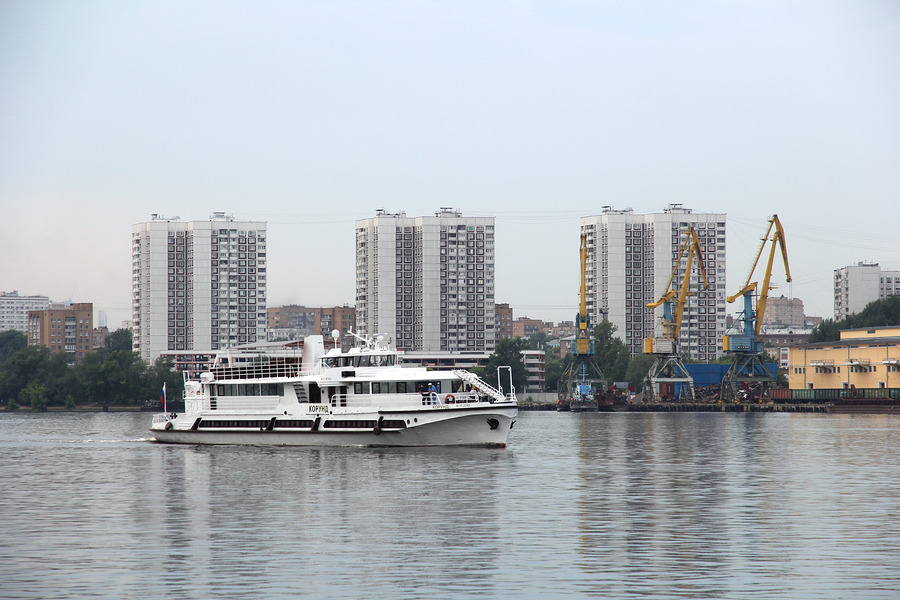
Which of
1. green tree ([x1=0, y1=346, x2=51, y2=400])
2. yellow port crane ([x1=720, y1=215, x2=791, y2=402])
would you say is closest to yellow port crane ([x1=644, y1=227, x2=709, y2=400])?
yellow port crane ([x1=720, y1=215, x2=791, y2=402])

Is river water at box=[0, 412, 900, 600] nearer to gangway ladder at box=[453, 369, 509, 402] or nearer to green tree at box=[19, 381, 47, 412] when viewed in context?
gangway ladder at box=[453, 369, 509, 402]

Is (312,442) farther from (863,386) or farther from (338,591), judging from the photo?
(863,386)

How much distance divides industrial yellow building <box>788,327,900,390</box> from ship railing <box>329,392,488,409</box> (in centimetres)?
10780

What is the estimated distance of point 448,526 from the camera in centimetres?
3475

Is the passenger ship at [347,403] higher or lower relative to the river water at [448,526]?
higher

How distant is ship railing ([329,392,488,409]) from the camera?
63.9 meters

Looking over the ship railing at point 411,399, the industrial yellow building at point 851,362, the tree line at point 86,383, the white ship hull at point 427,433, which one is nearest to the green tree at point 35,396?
the tree line at point 86,383

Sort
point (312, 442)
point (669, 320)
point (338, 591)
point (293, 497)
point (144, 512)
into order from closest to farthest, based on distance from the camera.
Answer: point (338, 591)
point (144, 512)
point (293, 497)
point (312, 442)
point (669, 320)

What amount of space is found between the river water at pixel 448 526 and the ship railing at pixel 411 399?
281cm

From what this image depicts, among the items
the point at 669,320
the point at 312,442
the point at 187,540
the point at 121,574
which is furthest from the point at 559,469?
the point at 669,320

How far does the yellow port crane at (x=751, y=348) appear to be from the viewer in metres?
176

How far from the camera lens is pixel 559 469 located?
56.6 m

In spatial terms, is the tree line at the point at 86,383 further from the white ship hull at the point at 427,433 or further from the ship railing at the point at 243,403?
the white ship hull at the point at 427,433

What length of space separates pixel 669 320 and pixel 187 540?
547 ft
